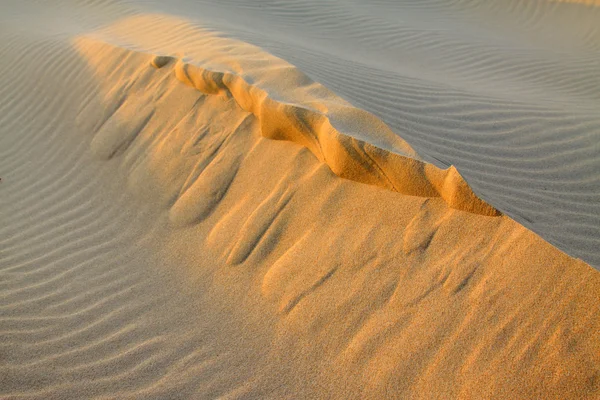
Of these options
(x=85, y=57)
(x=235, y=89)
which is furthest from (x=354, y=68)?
(x=85, y=57)

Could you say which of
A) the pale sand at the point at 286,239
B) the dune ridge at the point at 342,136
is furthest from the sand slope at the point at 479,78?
the dune ridge at the point at 342,136

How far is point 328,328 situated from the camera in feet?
8.13

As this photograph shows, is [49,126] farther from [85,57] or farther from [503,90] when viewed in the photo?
[503,90]

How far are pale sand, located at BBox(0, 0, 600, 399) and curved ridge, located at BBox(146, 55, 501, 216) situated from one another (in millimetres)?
12

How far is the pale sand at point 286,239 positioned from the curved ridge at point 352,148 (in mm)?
12

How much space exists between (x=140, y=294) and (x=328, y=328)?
1275 millimetres

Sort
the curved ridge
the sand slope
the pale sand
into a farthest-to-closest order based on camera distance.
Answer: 1. the sand slope
2. the curved ridge
3. the pale sand

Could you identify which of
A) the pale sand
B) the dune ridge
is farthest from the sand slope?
the dune ridge

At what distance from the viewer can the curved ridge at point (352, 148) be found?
99.1 inches

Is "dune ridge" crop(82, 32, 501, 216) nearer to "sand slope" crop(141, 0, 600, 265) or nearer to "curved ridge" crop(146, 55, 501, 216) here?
"curved ridge" crop(146, 55, 501, 216)

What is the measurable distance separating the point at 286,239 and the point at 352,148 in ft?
2.23

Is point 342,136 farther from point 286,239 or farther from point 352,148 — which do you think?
point 286,239

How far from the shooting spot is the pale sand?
7.14 ft

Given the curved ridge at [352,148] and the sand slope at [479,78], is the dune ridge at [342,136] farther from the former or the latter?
the sand slope at [479,78]
